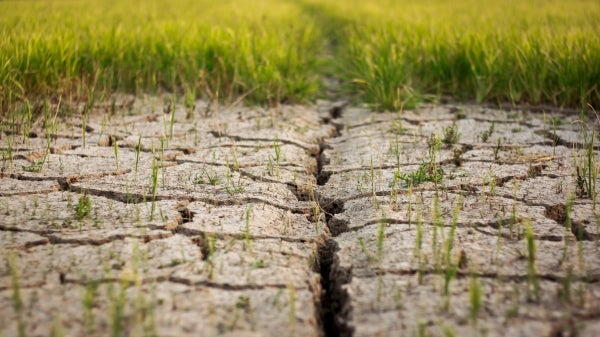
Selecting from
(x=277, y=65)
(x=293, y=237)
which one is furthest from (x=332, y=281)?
(x=277, y=65)

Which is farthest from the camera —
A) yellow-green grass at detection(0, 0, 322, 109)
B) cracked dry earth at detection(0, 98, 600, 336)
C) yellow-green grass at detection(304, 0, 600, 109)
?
yellow-green grass at detection(304, 0, 600, 109)

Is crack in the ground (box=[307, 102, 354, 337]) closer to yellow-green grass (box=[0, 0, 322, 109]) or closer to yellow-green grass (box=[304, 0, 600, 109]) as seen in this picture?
yellow-green grass (box=[0, 0, 322, 109])

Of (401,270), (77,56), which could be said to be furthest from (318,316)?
(77,56)

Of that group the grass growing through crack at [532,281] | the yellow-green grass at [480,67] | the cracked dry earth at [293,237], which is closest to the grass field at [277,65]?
the yellow-green grass at [480,67]

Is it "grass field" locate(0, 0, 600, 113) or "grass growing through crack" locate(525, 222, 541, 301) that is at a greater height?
"grass field" locate(0, 0, 600, 113)

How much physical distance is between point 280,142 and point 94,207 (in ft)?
3.84

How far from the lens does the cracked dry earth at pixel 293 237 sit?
161 centimetres

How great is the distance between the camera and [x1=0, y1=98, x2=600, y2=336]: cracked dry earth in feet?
5.28

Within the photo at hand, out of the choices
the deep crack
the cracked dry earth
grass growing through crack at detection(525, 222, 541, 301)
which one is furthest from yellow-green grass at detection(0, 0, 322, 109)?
grass growing through crack at detection(525, 222, 541, 301)

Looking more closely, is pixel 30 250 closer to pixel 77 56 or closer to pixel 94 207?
pixel 94 207

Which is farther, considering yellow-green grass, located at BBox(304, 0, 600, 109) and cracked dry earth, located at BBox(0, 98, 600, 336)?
yellow-green grass, located at BBox(304, 0, 600, 109)

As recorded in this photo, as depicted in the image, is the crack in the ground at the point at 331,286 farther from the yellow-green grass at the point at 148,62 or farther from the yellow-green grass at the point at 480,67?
the yellow-green grass at the point at 480,67

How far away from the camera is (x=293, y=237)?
6.97 feet

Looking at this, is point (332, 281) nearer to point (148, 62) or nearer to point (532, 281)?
point (532, 281)
